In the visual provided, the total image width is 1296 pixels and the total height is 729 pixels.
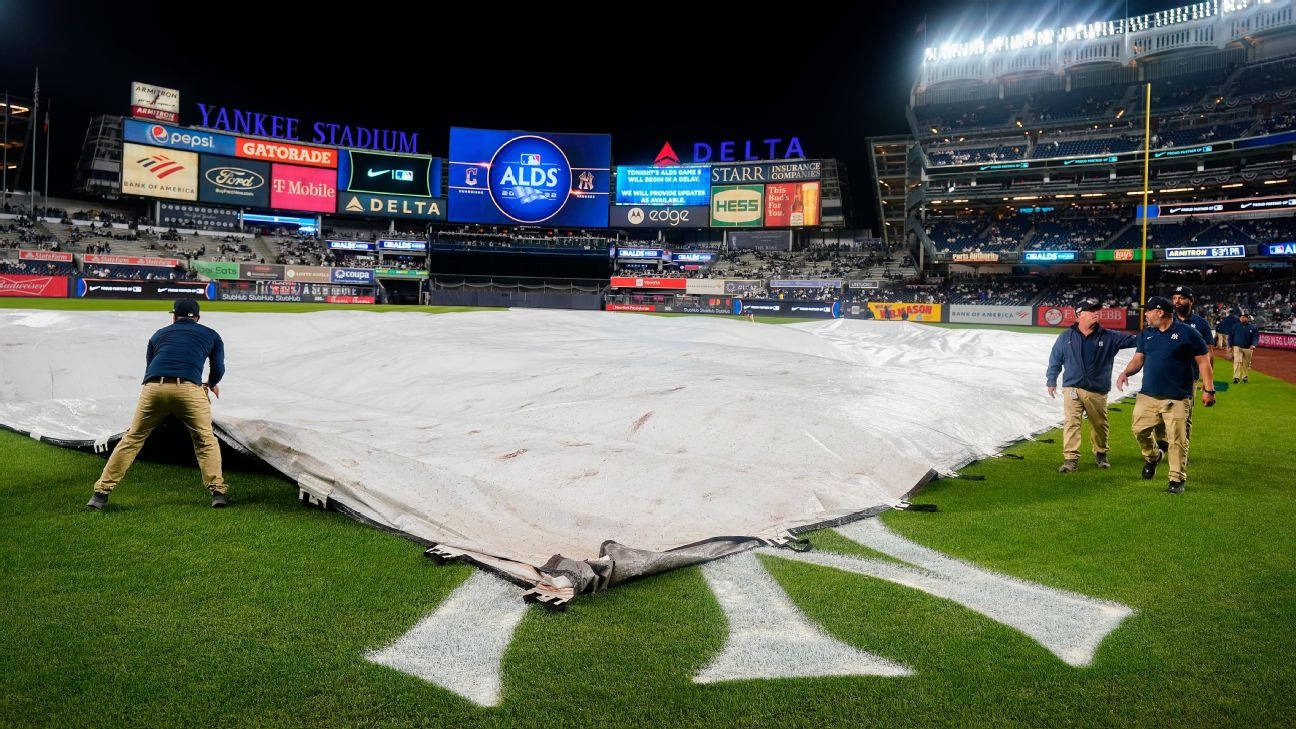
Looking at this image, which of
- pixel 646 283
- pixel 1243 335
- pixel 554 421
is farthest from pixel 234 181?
pixel 1243 335

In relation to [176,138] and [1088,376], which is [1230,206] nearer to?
[1088,376]

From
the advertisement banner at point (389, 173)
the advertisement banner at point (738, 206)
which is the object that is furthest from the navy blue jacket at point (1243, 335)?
the advertisement banner at point (389, 173)

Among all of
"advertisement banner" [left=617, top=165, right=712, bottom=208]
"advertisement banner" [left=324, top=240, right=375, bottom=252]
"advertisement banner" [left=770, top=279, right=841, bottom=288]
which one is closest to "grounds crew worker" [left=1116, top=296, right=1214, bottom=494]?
"advertisement banner" [left=770, top=279, right=841, bottom=288]

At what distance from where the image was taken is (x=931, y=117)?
59.4m

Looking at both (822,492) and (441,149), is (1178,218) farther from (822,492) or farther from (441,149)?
(441,149)

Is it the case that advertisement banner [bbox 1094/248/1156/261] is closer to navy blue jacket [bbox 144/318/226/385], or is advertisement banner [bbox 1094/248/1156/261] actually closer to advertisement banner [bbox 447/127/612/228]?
advertisement banner [bbox 447/127/612/228]

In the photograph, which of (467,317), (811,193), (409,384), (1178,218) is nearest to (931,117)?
(811,193)

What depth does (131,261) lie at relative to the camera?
147 ft

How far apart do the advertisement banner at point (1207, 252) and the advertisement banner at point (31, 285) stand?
6452cm

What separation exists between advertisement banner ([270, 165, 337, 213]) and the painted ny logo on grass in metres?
59.5

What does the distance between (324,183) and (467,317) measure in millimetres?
51012

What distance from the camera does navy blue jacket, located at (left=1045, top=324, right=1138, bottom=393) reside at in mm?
7621

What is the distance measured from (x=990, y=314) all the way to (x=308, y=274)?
45070mm

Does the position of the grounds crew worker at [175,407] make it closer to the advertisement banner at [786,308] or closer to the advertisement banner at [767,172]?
the advertisement banner at [786,308]
